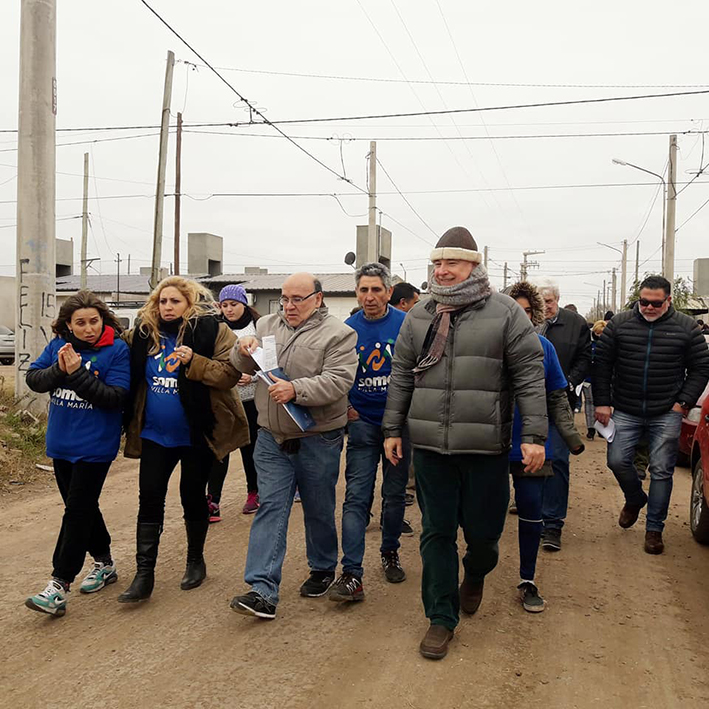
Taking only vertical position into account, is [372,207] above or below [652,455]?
above

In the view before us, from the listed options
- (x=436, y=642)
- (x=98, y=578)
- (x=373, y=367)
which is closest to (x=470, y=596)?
(x=436, y=642)

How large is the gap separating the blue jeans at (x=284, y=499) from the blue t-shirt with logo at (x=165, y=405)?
0.52 m

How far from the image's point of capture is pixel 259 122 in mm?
20859

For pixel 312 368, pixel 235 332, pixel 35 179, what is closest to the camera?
pixel 312 368

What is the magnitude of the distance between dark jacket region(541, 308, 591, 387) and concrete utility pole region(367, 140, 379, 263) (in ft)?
68.3

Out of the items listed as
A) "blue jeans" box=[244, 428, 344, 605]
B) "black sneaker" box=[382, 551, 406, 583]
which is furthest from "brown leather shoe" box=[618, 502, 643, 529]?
"blue jeans" box=[244, 428, 344, 605]

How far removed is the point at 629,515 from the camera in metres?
6.74

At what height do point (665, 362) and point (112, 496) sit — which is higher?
point (665, 362)

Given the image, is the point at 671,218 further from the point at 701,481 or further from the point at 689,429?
the point at 701,481

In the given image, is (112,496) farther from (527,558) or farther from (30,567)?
(527,558)

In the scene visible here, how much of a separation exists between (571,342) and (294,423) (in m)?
3.21

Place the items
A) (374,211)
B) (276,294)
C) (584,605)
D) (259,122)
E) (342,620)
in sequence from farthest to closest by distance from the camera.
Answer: (276,294) < (374,211) < (259,122) < (584,605) < (342,620)

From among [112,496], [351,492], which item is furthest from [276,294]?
[351,492]

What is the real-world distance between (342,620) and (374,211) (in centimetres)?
2417
